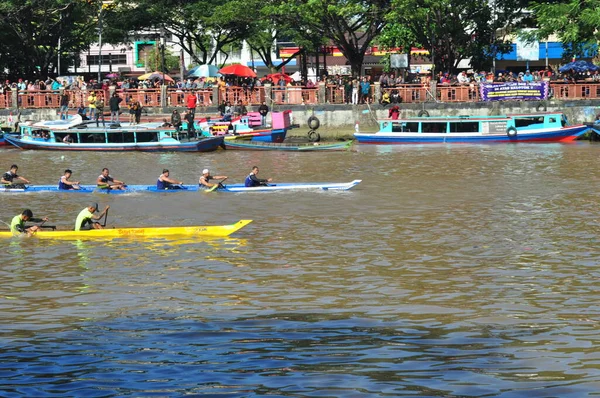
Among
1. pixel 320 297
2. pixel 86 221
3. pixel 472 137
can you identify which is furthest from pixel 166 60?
pixel 320 297

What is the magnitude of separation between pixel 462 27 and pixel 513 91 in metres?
5.94

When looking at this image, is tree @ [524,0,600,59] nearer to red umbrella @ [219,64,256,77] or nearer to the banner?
the banner

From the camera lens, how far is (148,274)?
771 inches

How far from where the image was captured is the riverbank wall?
150 ft

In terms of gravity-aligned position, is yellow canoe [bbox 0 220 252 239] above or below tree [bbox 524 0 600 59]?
below

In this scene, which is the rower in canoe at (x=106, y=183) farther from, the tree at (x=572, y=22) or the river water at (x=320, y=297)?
the tree at (x=572, y=22)

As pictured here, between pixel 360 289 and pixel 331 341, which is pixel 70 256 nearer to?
Answer: pixel 360 289

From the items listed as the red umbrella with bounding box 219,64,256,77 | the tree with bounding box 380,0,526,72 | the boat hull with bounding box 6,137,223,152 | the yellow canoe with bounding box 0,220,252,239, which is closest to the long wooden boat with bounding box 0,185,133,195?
the yellow canoe with bounding box 0,220,252,239

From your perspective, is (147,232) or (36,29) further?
(36,29)

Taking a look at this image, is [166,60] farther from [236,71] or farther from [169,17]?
[236,71]

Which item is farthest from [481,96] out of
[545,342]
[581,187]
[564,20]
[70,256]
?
[545,342]

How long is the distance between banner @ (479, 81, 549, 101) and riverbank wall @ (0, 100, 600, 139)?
25 centimetres

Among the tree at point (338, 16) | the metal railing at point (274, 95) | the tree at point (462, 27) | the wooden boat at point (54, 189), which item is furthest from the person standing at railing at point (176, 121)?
the tree at point (462, 27)

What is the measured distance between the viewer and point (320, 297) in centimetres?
1723
